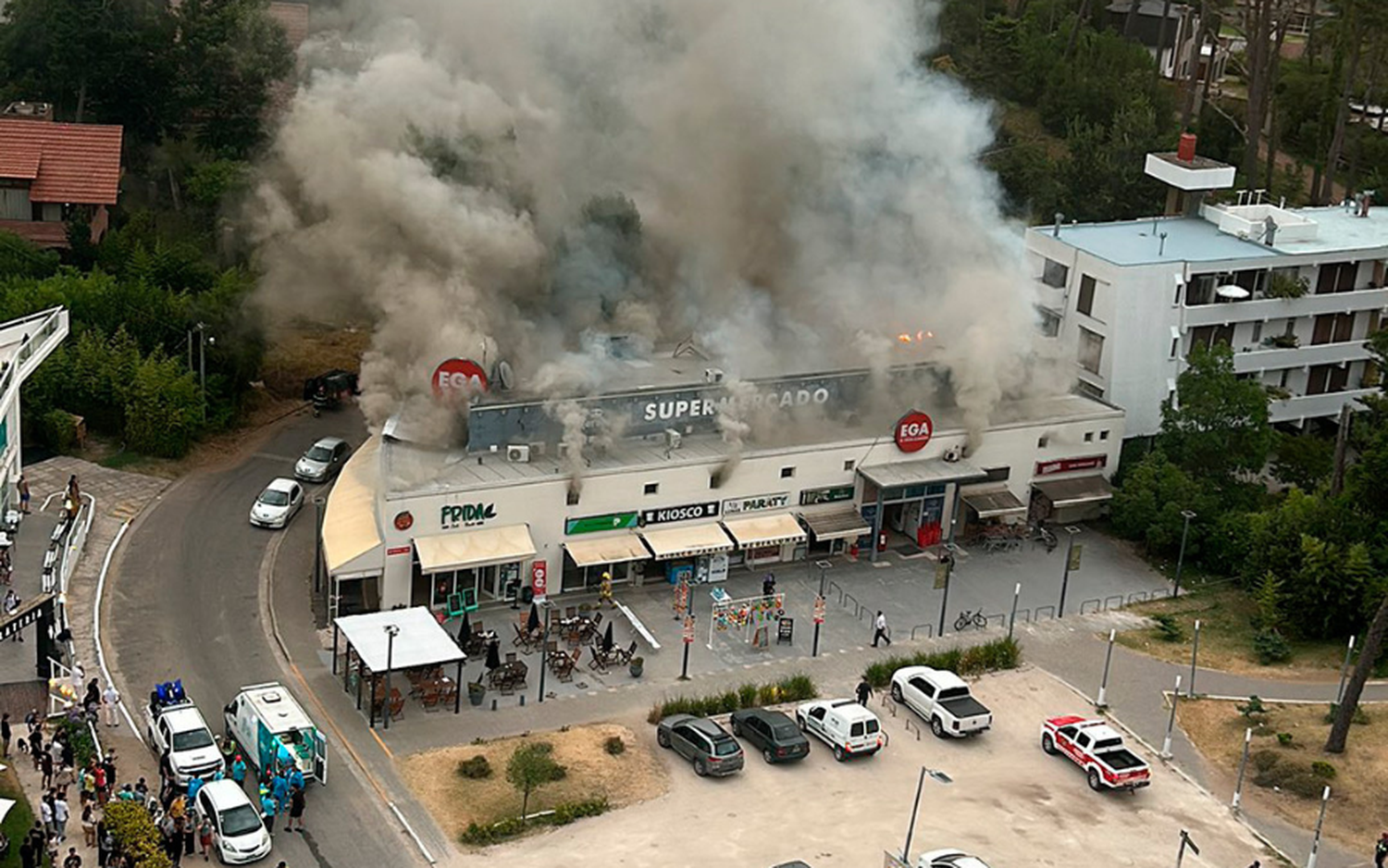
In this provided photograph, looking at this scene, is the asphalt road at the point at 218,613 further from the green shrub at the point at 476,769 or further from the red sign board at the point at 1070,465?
the red sign board at the point at 1070,465

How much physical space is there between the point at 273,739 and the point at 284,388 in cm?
3046

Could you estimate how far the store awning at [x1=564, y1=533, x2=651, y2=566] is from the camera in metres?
50.3

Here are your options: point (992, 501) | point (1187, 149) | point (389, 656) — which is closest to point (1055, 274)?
point (1187, 149)

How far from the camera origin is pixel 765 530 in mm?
53531

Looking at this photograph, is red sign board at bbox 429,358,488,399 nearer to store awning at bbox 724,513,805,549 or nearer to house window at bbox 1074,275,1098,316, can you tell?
store awning at bbox 724,513,805,549

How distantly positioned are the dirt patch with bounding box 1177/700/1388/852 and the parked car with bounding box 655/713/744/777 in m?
13.0

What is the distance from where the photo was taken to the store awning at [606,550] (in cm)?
5034

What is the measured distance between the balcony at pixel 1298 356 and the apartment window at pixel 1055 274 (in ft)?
23.9

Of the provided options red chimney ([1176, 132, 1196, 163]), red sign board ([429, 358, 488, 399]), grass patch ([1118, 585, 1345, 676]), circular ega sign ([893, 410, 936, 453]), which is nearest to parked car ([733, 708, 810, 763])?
grass patch ([1118, 585, 1345, 676])

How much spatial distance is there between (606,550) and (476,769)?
453 inches

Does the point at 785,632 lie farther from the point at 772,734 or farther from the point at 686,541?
the point at 772,734

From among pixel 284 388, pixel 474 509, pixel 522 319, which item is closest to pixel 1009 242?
pixel 522 319

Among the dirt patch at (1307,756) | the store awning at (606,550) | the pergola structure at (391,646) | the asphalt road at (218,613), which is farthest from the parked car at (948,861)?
the store awning at (606,550)

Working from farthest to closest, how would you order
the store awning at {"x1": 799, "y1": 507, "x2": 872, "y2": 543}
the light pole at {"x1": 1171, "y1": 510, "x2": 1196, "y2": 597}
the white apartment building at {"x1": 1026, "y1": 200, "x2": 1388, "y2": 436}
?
the white apartment building at {"x1": 1026, "y1": 200, "x2": 1388, "y2": 436} < the store awning at {"x1": 799, "y1": 507, "x2": 872, "y2": 543} < the light pole at {"x1": 1171, "y1": 510, "x2": 1196, "y2": 597}
